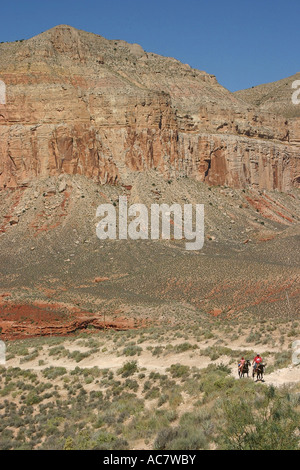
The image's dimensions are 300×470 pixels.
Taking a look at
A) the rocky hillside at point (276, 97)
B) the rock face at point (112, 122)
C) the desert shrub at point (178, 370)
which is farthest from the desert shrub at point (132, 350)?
the rocky hillside at point (276, 97)

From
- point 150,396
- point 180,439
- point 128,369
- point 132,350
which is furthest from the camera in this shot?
point 132,350

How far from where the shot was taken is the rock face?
59.2 m

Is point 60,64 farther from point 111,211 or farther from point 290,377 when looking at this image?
point 290,377

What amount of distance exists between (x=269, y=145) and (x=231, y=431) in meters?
68.4

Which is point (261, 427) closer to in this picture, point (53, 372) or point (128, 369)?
point (128, 369)

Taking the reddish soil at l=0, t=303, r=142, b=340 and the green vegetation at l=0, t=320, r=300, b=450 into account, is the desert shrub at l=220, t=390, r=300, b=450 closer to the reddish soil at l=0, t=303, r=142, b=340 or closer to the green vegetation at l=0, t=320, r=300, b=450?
the green vegetation at l=0, t=320, r=300, b=450

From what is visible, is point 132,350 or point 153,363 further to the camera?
point 132,350

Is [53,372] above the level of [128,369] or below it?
below

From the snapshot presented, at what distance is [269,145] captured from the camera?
74.5 metres

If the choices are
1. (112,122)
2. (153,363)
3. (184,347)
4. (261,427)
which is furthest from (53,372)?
(112,122)

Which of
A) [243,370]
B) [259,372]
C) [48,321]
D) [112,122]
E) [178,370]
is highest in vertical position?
[112,122]

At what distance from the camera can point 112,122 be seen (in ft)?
205

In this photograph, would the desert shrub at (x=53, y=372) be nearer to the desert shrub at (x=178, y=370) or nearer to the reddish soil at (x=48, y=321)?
the desert shrub at (x=178, y=370)

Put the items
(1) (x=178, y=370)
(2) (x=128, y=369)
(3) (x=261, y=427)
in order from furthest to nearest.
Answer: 1. (2) (x=128, y=369)
2. (1) (x=178, y=370)
3. (3) (x=261, y=427)
